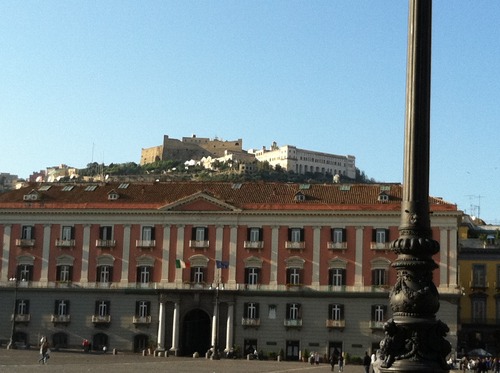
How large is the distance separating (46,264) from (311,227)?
18.4 metres

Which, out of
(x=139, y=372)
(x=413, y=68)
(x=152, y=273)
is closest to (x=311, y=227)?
(x=152, y=273)

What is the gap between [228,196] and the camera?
66.7 m

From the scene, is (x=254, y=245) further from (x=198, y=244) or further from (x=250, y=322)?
(x=250, y=322)

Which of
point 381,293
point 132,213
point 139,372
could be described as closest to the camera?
point 139,372

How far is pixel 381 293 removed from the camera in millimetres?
61156

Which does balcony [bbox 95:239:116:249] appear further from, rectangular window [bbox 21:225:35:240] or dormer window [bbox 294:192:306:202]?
dormer window [bbox 294:192:306:202]

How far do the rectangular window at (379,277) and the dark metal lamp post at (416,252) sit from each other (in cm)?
4551

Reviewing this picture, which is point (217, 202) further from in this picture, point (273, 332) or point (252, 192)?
point (273, 332)

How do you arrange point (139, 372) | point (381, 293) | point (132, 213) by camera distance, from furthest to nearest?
point (132, 213)
point (381, 293)
point (139, 372)

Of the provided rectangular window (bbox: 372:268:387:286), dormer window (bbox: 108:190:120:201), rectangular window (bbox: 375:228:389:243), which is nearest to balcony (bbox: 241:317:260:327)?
rectangular window (bbox: 372:268:387:286)

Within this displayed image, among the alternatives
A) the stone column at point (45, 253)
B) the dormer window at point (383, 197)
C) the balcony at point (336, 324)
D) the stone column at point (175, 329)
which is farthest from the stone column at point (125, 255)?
the dormer window at point (383, 197)

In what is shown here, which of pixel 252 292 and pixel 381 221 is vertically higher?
pixel 381 221

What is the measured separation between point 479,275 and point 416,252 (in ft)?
197

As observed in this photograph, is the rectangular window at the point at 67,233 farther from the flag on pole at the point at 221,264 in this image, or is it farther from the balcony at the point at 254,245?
the balcony at the point at 254,245
